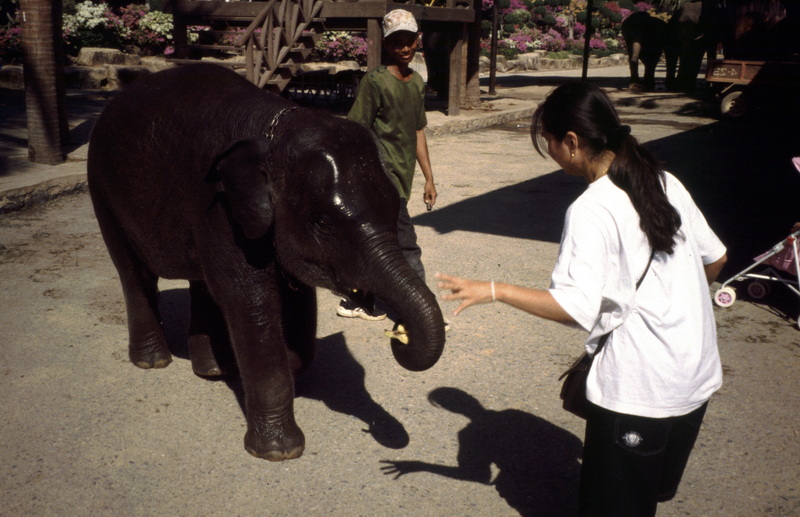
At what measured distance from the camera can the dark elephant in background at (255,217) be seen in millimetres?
3256

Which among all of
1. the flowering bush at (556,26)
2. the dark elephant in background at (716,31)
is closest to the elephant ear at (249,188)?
the dark elephant in background at (716,31)

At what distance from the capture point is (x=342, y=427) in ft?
13.0

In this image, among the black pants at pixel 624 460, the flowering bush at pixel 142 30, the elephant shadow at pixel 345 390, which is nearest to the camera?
the black pants at pixel 624 460

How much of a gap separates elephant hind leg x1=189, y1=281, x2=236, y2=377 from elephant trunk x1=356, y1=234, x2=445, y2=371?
5.18 feet

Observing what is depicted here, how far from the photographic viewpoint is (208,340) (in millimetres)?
4516

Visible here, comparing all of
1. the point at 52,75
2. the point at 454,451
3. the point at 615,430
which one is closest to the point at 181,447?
the point at 454,451

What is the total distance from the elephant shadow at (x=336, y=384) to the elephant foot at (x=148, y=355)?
0.73 feet

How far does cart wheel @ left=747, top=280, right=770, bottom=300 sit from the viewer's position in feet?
19.4

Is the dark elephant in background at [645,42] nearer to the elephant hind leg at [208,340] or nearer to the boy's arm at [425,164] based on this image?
the boy's arm at [425,164]

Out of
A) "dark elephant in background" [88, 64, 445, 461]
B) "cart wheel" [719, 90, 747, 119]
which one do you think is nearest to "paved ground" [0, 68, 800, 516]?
"dark elephant in background" [88, 64, 445, 461]

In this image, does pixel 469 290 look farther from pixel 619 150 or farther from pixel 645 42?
pixel 645 42

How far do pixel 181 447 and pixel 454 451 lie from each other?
Answer: 1.37m

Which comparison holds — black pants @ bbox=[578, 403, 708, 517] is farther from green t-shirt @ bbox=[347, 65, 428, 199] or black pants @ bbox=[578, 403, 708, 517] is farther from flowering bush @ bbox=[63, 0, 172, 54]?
flowering bush @ bbox=[63, 0, 172, 54]

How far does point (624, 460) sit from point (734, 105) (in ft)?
53.8
